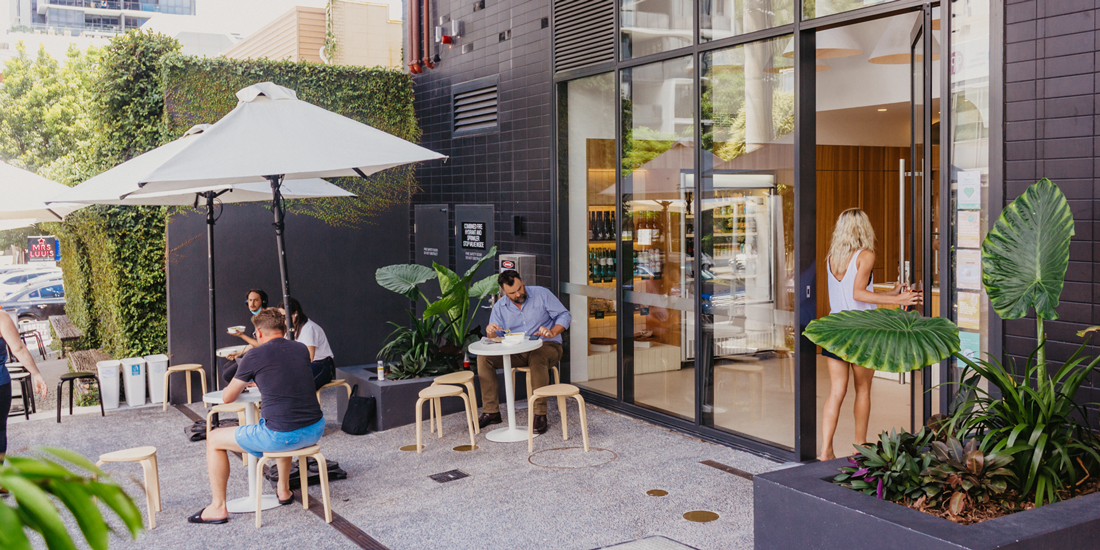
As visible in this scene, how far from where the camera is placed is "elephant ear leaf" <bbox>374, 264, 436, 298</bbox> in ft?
25.1

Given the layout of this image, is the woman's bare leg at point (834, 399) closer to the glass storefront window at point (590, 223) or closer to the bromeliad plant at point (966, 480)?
the bromeliad plant at point (966, 480)

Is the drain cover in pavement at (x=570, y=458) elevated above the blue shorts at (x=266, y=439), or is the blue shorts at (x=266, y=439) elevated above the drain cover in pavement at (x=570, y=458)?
the blue shorts at (x=266, y=439)

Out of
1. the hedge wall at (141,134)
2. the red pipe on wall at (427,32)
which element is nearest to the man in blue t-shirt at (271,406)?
the hedge wall at (141,134)

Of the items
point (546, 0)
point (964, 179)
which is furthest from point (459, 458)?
point (546, 0)

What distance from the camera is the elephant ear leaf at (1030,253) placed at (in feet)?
10.7

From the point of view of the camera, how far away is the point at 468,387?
21.8 feet

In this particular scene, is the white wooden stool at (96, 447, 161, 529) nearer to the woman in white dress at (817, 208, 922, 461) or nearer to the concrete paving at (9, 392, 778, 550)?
the concrete paving at (9, 392, 778, 550)

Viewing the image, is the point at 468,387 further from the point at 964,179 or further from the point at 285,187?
the point at 964,179

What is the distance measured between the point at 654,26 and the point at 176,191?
12.3 ft

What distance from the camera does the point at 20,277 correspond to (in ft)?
55.4

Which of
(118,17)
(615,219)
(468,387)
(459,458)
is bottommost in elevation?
(459,458)

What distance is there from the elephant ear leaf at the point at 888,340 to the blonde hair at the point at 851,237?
2.06 metres

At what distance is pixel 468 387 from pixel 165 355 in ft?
12.5

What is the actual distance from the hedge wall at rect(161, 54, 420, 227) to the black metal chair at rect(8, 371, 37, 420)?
8.50 ft
